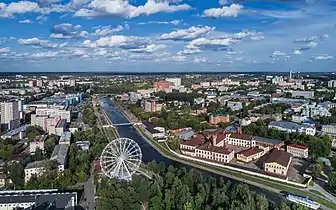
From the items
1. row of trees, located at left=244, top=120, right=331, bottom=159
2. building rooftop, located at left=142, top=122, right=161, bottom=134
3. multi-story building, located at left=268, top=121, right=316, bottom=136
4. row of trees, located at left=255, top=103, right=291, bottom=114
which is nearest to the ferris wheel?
row of trees, located at left=244, top=120, right=331, bottom=159

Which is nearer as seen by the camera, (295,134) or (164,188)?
(164,188)

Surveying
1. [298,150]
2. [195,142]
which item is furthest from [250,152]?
[195,142]

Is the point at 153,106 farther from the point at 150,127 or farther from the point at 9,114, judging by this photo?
the point at 9,114

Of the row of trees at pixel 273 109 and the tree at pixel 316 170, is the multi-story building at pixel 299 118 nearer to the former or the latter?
the row of trees at pixel 273 109

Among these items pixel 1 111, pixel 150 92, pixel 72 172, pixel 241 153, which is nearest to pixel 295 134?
pixel 241 153

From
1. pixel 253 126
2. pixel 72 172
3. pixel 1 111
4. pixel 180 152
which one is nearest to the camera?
pixel 72 172

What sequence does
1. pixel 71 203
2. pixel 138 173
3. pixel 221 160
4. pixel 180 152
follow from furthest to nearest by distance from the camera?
pixel 180 152 → pixel 221 160 → pixel 138 173 → pixel 71 203

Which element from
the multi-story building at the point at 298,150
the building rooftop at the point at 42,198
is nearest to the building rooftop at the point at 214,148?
the multi-story building at the point at 298,150

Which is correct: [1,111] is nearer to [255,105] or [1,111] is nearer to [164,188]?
[164,188]
